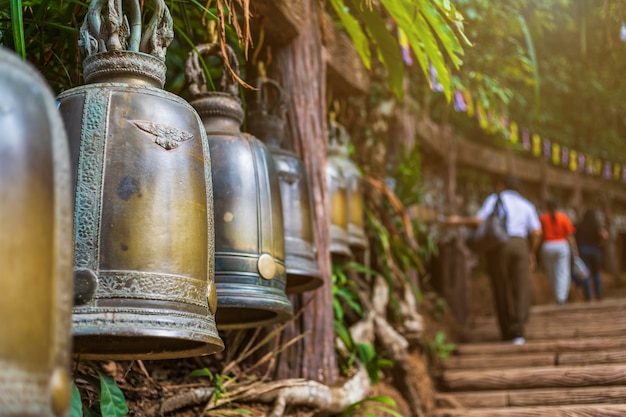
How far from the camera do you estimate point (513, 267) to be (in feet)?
23.6

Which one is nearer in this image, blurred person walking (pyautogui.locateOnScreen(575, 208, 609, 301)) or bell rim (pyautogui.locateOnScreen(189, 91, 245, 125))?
bell rim (pyautogui.locateOnScreen(189, 91, 245, 125))

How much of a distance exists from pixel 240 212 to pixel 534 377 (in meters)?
3.96

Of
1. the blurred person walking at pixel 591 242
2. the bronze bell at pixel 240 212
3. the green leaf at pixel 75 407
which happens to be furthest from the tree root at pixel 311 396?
the blurred person walking at pixel 591 242

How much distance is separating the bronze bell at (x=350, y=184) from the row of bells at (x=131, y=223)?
133cm

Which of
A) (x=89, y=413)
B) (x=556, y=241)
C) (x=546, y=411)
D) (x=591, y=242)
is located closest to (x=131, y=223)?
(x=89, y=413)

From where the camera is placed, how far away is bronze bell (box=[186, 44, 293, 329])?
8.28 feet

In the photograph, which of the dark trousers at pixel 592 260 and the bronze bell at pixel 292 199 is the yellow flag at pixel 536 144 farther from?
the bronze bell at pixel 292 199

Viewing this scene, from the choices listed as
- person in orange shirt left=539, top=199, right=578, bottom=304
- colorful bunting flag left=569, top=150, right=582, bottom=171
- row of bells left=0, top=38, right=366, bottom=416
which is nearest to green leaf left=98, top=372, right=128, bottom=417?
row of bells left=0, top=38, right=366, bottom=416

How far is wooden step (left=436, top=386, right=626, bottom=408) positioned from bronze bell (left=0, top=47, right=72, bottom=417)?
467 centimetres

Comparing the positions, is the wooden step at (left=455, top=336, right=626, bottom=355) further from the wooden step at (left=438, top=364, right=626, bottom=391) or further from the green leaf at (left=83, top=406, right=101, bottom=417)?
the green leaf at (left=83, top=406, right=101, bottom=417)

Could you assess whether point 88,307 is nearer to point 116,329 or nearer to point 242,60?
point 116,329

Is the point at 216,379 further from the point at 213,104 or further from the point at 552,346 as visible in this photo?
the point at 552,346

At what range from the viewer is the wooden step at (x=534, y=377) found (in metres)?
5.69

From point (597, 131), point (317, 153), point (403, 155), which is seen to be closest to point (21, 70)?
point (317, 153)
